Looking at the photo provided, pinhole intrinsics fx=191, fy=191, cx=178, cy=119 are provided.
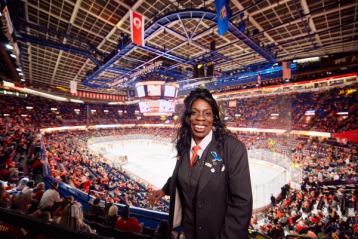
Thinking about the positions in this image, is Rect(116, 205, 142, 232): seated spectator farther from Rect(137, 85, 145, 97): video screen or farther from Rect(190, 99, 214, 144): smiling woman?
Rect(137, 85, 145, 97): video screen

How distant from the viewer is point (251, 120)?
31.0 meters

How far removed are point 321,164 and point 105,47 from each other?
17820 mm

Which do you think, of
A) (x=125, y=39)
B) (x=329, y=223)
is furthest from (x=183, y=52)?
(x=329, y=223)

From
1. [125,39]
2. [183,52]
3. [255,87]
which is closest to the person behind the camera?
[125,39]

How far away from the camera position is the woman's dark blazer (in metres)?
1.41

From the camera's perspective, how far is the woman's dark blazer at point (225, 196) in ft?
4.62

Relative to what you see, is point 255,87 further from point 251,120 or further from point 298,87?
point 251,120

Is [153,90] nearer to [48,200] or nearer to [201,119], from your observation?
[48,200]

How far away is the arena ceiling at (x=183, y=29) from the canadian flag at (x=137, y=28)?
32.0 inches

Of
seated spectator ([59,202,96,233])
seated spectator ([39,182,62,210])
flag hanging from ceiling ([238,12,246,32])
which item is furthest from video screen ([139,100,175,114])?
seated spectator ([59,202,96,233])

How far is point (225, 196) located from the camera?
1558mm

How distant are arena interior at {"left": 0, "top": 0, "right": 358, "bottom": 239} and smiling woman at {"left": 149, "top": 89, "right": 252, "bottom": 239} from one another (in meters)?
0.32

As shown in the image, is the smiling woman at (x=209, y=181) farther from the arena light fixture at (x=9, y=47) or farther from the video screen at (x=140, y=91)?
the video screen at (x=140, y=91)

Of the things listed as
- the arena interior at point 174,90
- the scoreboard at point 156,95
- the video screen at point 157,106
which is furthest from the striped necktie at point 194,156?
the video screen at point 157,106
